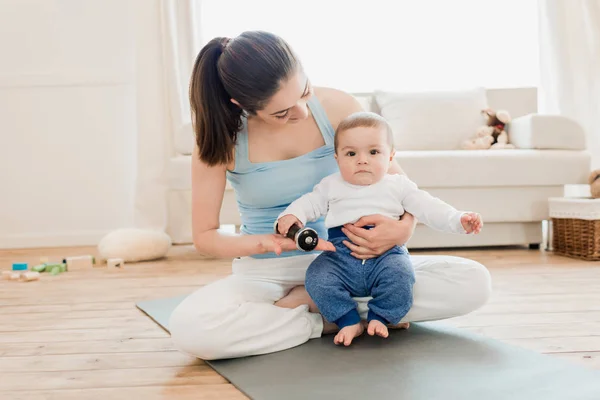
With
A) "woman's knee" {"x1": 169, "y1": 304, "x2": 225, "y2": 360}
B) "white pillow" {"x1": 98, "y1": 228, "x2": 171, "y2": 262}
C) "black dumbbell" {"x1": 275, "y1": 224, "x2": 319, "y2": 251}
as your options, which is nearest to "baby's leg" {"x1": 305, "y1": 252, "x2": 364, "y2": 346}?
"black dumbbell" {"x1": 275, "y1": 224, "x2": 319, "y2": 251}

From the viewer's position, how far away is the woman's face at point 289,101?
4.37 feet

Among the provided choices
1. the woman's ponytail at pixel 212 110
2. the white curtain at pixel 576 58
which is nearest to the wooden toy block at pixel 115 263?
the woman's ponytail at pixel 212 110

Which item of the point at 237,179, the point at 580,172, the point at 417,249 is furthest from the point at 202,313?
the point at 580,172

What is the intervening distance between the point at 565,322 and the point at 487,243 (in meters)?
1.37

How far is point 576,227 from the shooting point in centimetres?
270

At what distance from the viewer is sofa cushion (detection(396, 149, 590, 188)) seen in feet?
9.45

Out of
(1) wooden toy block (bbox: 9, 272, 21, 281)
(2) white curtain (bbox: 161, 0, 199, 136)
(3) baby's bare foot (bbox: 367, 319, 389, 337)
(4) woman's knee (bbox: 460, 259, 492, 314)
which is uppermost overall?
(2) white curtain (bbox: 161, 0, 199, 136)

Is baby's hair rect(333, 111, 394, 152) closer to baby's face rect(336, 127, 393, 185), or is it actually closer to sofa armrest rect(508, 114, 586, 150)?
baby's face rect(336, 127, 393, 185)

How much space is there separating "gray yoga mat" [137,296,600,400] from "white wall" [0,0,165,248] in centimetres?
257

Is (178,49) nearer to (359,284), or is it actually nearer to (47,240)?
(47,240)

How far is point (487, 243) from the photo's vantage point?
2.97 m

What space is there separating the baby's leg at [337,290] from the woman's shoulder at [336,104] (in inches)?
14.0

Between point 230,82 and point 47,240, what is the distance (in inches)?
110

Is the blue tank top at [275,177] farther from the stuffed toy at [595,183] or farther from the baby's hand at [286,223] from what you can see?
Answer: the stuffed toy at [595,183]
